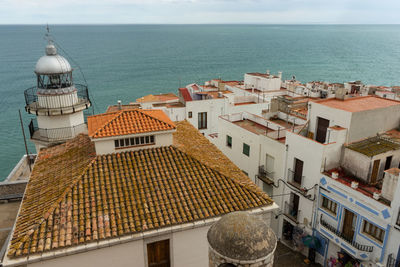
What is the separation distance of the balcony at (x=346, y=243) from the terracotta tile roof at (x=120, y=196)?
30.7 feet

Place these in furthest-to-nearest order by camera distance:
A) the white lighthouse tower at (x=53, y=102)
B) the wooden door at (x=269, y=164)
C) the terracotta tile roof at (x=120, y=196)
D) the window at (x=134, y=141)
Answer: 1. the wooden door at (x=269, y=164)
2. the white lighthouse tower at (x=53, y=102)
3. the window at (x=134, y=141)
4. the terracotta tile roof at (x=120, y=196)

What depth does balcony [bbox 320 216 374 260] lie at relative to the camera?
19031 millimetres

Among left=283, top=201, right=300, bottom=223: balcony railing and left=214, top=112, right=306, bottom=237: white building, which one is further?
left=214, top=112, right=306, bottom=237: white building

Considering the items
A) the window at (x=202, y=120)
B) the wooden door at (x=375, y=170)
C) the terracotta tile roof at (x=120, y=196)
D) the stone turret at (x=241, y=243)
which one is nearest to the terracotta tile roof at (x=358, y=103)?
the wooden door at (x=375, y=170)

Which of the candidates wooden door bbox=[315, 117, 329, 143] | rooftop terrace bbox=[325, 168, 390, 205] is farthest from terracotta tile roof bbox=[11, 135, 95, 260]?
wooden door bbox=[315, 117, 329, 143]

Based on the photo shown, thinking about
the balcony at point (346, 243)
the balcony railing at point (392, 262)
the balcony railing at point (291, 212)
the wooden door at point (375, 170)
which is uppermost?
the wooden door at point (375, 170)

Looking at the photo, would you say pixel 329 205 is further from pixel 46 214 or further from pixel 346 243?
pixel 46 214

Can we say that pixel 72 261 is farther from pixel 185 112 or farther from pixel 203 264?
pixel 185 112

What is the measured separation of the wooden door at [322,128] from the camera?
2386 centimetres

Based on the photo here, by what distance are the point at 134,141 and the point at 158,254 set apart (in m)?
6.03

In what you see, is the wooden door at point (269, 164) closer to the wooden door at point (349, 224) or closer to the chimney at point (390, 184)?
the wooden door at point (349, 224)

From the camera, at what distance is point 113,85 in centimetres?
10044

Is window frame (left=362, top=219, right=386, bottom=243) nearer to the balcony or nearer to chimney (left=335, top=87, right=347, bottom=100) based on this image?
the balcony

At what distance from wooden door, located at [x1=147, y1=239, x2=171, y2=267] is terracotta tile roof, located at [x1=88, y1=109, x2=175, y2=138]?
583cm
